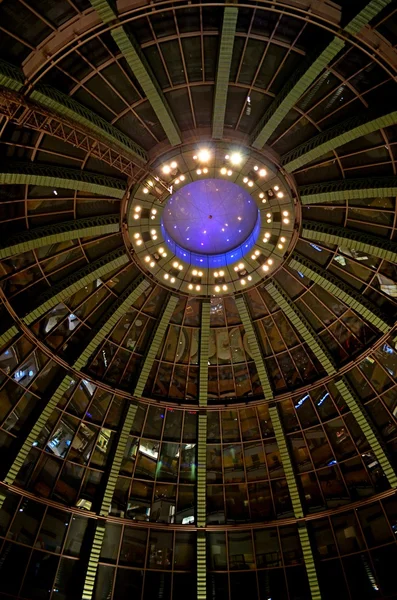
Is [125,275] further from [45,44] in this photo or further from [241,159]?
[45,44]

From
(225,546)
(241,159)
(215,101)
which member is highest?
(241,159)

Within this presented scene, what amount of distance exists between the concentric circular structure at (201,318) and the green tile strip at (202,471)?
0.15 metres

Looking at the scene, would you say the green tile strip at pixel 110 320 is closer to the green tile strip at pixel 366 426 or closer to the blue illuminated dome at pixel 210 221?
the blue illuminated dome at pixel 210 221

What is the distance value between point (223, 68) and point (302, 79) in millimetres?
2858

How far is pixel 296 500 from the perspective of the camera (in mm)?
27094

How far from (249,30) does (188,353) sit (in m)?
16.1

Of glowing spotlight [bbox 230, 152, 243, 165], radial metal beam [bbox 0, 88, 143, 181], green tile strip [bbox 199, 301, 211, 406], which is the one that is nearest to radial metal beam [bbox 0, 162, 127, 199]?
radial metal beam [bbox 0, 88, 143, 181]

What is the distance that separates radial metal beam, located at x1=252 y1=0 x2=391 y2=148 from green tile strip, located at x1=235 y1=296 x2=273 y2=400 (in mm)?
8407

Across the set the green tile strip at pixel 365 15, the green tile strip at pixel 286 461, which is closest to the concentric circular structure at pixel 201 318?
the green tile strip at pixel 286 461

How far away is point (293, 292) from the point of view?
2731 centimetres

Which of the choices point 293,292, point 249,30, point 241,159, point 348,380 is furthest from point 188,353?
point 249,30

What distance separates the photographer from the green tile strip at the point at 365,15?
1644cm

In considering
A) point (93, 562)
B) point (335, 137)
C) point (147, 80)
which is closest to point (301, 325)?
point (335, 137)

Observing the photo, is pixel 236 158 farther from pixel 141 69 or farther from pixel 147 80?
pixel 141 69
